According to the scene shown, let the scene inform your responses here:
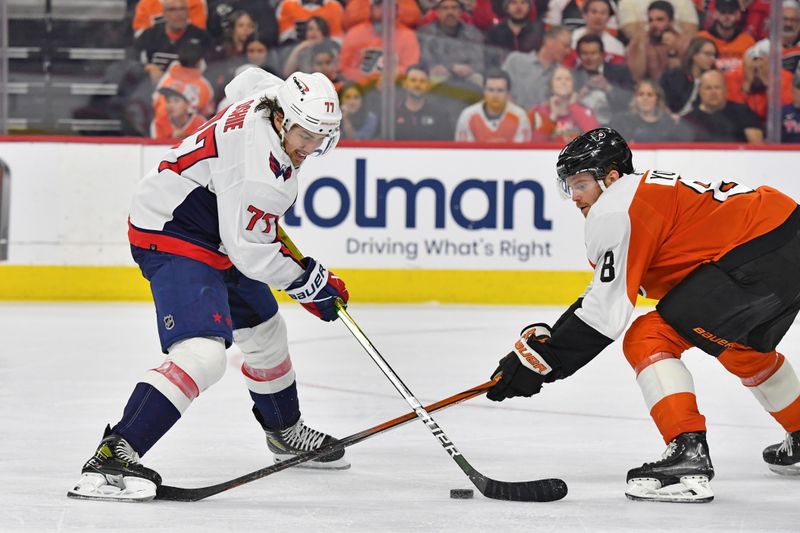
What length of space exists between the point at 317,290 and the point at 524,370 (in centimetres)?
52

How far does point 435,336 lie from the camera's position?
610 centimetres

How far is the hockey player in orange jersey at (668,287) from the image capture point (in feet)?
9.77

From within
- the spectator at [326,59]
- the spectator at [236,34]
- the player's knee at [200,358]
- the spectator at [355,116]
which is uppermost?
the spectator at [236,34]

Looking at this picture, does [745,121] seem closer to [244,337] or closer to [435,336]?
[435,336]

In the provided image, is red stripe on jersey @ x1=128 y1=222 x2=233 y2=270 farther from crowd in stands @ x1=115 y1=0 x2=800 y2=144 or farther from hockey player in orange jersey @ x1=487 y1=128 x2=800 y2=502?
crowd in stands @ x1=115 y1=0 x2=800 y2=144

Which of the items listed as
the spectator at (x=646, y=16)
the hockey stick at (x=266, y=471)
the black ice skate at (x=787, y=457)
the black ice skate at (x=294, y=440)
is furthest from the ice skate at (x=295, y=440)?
the spectator at (x=646, y=16)

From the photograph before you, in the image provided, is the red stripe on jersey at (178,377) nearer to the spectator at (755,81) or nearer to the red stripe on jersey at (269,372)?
the red stripe on jersey at (269,372)

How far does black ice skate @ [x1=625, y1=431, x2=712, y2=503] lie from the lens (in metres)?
2.98

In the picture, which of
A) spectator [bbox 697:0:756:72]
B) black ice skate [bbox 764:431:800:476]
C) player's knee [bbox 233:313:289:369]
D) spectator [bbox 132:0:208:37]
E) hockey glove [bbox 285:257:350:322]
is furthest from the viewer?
spectator [bbox 132:0:208:37]

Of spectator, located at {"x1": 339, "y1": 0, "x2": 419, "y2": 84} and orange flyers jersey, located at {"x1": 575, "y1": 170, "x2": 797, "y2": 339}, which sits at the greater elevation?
spectator, located at {"x1": 339, "y1": 0, "x2": 419, "y2": 84}

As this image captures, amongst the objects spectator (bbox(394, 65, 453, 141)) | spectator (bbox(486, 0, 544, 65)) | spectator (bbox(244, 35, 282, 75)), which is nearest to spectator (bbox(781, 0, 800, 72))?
spectator (bbox(486, 0, 544, 65))

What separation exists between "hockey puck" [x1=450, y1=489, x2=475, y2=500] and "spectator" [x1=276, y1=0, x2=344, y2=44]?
491 centimetres

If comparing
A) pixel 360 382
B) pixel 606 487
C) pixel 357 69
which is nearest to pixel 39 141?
pixel 357 69

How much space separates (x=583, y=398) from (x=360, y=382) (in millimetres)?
806
